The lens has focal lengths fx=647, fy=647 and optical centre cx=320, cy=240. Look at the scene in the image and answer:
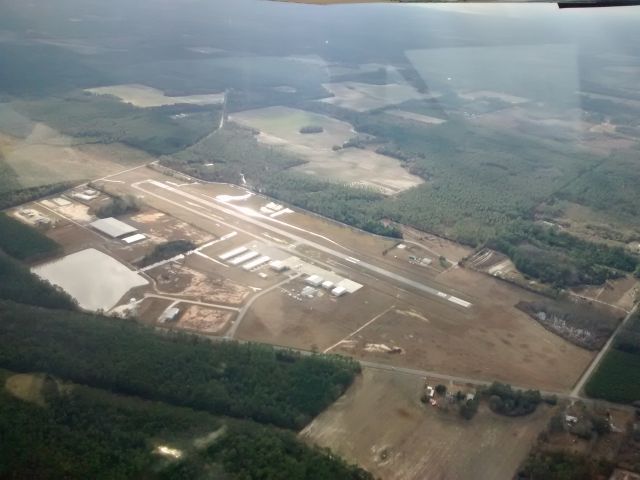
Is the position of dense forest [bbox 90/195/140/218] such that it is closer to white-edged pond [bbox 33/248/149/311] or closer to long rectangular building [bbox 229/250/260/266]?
white-edged pond [bbox 33/248/149/311]

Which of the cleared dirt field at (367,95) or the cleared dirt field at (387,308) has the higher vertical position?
the cleared dirt field at (367,95)

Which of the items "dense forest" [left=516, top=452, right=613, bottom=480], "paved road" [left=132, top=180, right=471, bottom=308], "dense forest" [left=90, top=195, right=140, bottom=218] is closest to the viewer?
"dense forest" [left=516, top=452, right=613, bottom=480]

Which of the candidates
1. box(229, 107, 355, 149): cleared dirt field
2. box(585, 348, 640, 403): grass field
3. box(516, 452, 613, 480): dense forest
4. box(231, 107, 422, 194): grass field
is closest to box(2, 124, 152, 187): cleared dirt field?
box(231, 107, 422, 194): grass field

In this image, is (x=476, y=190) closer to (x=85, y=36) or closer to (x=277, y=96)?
(x=277, y=96)

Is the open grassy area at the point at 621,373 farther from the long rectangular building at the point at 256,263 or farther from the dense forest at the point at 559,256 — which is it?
the long rectangular building at the point at 256,263

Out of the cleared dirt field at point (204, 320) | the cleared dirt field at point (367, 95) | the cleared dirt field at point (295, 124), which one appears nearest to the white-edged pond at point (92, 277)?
the cleared dirt field at point (204, 320)

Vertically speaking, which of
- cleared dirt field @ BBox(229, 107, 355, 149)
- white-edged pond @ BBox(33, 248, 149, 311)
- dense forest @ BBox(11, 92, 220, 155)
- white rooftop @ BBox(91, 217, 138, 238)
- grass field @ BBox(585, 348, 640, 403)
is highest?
dense forest @ BBox(11, 92, 220, 155)
